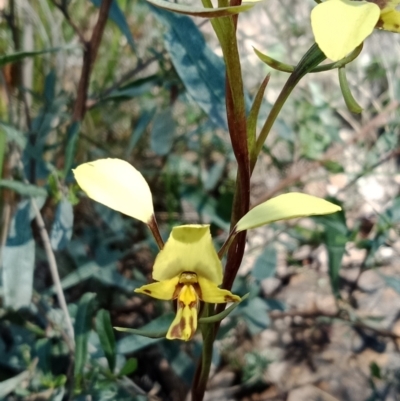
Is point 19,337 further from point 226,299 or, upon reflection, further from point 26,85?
point 226,299

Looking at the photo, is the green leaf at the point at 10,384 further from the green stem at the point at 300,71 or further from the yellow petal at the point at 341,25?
the yellow petal at the point at 341,25

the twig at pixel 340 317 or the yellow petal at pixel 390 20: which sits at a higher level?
the yellow petal at pixel 390 20

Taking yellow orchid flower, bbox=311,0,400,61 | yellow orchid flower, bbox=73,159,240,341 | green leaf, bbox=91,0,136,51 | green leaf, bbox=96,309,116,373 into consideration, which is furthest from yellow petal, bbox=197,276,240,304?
green leaf, bbox=91,0,136,51

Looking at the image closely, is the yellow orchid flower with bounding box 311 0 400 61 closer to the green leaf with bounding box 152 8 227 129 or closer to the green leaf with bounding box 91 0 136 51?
Result: the green leaf with bounding box 152 8 227 129

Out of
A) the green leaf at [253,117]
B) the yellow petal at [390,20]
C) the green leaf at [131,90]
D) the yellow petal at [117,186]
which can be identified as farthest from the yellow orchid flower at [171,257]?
the green leaf at [131,90]

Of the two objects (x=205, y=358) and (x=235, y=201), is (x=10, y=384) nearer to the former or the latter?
(x=205, y=358)

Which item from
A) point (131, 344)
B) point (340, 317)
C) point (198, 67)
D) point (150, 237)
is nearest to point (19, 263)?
point (131, 344)

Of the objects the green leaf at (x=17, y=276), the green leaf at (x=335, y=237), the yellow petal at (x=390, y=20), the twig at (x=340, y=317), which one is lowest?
the twig at (x=340, y=317)
